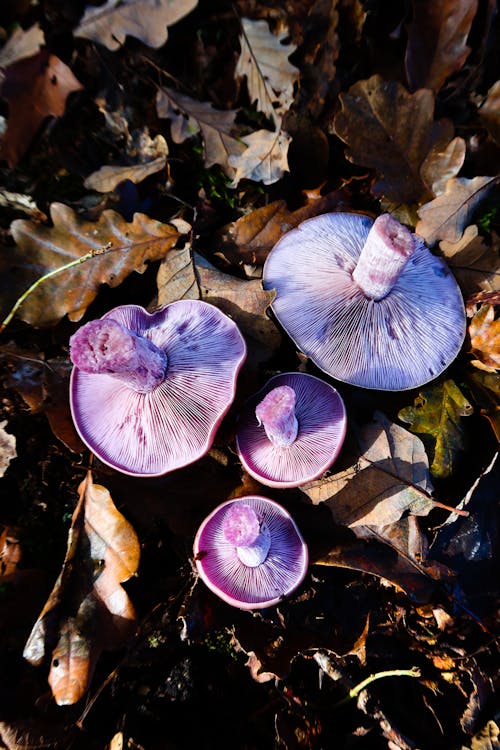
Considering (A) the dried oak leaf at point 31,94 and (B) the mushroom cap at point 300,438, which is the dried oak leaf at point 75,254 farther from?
(B) the mushroom cap at point 300,438

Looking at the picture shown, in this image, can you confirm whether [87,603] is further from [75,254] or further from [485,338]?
[485,338]

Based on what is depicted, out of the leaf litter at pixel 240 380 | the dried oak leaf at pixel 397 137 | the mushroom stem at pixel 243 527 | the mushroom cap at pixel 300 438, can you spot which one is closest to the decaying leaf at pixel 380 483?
the leaf litter at pixel 240 380

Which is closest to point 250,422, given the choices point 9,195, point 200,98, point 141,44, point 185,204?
point 185,204

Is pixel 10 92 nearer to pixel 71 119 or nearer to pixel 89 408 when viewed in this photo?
pixel 71 119

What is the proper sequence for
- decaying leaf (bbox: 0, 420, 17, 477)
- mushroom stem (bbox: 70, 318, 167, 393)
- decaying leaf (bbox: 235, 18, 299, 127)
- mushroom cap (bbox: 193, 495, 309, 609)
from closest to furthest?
mushroom stem (bbox: 70, 318, 167, 393), mushroom cap (bbox: 193, 495, 309, 609), decaying leaf (bbox: 0, 420, 17, 477), decaying leaf (bbox: 235, 18, 299, 127)

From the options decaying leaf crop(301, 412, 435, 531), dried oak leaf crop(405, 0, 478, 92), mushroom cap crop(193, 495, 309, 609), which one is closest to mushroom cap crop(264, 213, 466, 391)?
decaying leaf crop(301, 412, 435, 531)

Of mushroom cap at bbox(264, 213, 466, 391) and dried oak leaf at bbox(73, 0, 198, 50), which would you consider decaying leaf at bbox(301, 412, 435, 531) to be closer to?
mushroom cap at bbox(264, 213, 466, 391)
